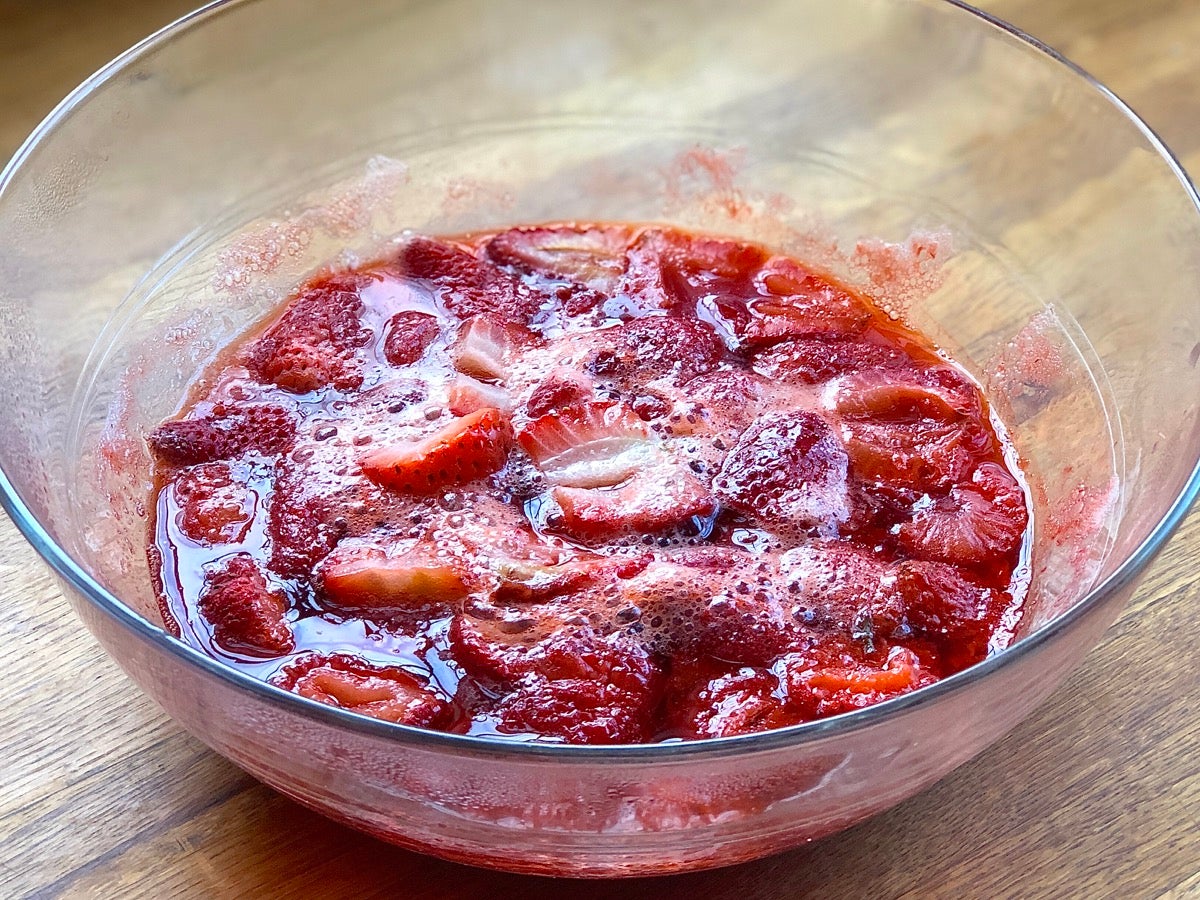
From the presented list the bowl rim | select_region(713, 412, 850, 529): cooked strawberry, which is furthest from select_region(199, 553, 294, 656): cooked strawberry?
select_region(713, 412, 850, 529): cooked strawberry

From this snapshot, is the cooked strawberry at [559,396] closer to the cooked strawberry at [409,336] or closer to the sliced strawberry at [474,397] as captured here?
the sliced strawberry at [474,397]

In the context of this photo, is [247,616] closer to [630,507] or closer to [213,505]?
[213,505]

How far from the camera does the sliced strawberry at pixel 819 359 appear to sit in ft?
5.16

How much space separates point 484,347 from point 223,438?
1.07ft

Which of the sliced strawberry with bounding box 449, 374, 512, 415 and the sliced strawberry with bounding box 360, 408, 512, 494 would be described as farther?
the sliced strawberry with bounding box 449, 374, 512, 415

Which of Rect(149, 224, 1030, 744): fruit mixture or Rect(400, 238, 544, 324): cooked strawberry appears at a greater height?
Rect(400, 238, 544, 324): cooked strawberry

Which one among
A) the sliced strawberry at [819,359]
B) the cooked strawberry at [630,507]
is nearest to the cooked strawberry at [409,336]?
the cooked strawberry at [630,507]

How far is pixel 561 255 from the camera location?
1.76 metres

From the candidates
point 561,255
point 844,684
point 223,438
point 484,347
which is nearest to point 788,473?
point 844,684

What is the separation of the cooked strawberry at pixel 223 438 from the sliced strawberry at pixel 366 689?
321 millimetres

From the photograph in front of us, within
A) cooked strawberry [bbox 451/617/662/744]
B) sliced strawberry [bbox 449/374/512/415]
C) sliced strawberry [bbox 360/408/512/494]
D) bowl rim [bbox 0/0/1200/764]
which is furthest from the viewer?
sliced strawberry [bbox 449/374/512/415]

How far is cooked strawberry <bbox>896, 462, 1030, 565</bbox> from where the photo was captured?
4.51 feet

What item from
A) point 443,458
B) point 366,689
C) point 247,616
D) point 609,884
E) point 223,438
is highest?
point 223,438

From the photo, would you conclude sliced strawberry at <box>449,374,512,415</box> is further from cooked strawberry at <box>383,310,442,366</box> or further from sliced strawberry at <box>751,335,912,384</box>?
sliced strawberry at <box>751,335,912,384</box>
